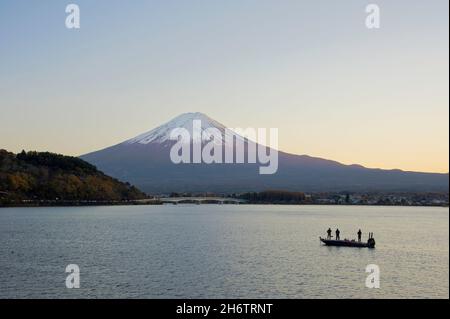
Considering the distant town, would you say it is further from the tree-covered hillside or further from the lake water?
the lake water

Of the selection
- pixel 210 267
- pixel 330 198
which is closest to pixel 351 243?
pixel 210 267

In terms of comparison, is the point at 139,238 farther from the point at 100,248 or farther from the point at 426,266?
the point at 426,266

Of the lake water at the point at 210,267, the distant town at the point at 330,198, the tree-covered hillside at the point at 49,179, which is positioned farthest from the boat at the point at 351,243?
the distant town at the point at 330,198

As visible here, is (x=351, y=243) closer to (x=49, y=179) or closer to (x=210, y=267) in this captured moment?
(x=210, y=267)

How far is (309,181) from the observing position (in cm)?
13612

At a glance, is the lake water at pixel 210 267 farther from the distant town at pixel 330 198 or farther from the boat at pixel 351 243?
the distant town at pixel 330 198

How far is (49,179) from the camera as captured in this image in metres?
73.1

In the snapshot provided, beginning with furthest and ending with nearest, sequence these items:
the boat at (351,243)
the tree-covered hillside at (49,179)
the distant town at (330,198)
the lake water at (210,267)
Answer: the distant town at (330,198) < the tree-covered hillside at (49,179) < the boat at (351,243) < the lake water at (210,267)

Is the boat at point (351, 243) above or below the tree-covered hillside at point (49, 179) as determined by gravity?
below

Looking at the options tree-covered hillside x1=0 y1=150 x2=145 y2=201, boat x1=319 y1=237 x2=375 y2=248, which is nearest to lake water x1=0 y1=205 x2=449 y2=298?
boat x1=319 y1=237 x2=375 y2=248

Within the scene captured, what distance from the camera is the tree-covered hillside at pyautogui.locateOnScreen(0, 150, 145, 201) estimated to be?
69.2m

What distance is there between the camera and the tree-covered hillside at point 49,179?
69.2m

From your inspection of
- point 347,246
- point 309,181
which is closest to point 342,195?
point 309,181

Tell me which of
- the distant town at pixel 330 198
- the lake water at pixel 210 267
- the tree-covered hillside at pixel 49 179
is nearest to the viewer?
the lake water at pixel 210 267
